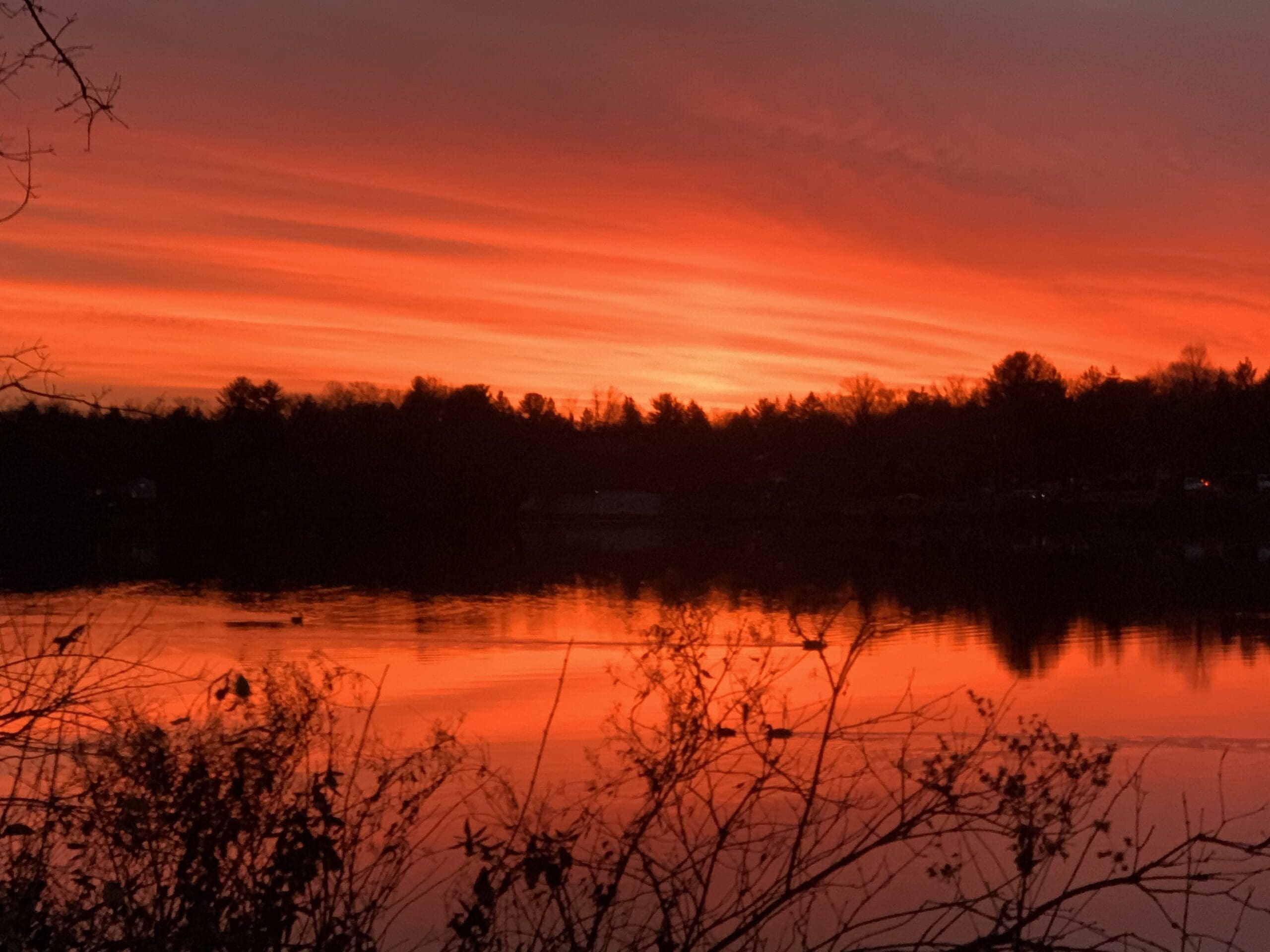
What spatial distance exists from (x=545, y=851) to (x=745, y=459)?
123 m

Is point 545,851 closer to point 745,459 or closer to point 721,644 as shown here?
point 721,644

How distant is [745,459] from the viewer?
129 m

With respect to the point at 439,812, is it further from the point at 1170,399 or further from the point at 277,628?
the point at 1170,399

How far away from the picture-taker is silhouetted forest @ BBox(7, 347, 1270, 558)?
325 ft

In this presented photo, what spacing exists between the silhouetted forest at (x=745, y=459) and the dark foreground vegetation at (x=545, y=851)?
Result: 74.3 metres

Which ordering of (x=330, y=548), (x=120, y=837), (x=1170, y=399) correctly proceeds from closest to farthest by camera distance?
(x=120, y=837) < (x=330, y=548) < (x=1170, y=399)

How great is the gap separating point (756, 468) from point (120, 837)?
122514 millimetres

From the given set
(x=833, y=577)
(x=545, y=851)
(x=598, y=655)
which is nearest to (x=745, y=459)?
(x=833, y=577)

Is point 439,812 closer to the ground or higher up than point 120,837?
closer to the ground

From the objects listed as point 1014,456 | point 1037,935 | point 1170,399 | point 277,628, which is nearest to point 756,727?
point 1037,935

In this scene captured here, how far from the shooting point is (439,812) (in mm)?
12562

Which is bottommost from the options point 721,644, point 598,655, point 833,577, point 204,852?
point 598,655

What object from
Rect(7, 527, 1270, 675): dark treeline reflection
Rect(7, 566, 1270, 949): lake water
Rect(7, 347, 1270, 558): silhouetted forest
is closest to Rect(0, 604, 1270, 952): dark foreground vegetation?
Rect(7, 566, 1270, 949): lake water

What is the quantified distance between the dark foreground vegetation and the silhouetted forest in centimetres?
7432
